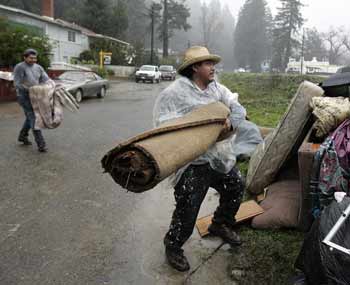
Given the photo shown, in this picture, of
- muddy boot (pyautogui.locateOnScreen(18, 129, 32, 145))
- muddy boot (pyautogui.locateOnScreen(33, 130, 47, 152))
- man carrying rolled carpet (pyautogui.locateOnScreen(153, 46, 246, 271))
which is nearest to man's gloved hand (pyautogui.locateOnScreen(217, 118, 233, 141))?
man carrying rolled carpet (pyautogui.locateOnScreen(153, 46, 246, 271))

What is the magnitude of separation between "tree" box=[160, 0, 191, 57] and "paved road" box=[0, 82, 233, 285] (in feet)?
182

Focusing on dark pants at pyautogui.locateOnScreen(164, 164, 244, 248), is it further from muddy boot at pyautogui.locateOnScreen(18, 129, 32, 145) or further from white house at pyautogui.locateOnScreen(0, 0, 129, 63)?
white house at pyautogui.locateOnScreen(0, 0, 129, 63)

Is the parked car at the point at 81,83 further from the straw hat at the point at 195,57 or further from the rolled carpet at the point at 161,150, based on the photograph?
the rolled carpet at the point at 161,150

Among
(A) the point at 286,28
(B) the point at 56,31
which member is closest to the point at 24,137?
(B) the point at 56,31

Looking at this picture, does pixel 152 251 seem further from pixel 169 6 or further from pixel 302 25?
pixel 302 25

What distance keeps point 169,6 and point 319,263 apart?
62.7 metres

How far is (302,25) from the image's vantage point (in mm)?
70000

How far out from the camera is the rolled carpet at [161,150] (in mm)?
2377

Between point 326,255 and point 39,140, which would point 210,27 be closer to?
point 39,140

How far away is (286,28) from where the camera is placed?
224 feet

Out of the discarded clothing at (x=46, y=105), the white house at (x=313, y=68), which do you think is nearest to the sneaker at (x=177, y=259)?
the discarded clothing at (x=46, y=105)

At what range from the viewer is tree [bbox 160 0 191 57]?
59.5 meters

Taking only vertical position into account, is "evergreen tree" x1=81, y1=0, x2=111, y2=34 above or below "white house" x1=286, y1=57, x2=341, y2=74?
above

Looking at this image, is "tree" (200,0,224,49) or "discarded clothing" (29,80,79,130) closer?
"discarded clothing" (29,80,79,130)
